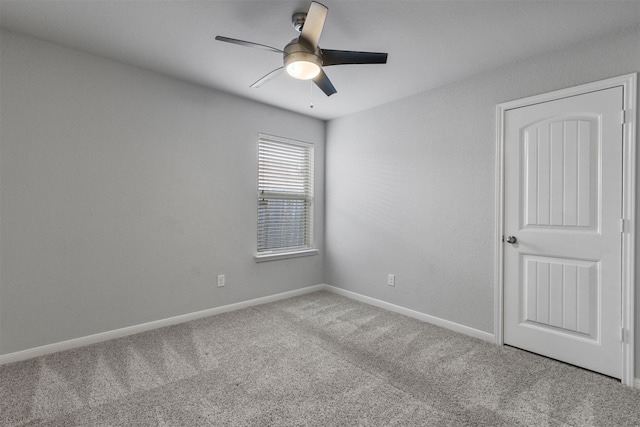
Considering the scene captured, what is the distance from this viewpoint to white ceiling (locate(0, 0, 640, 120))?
1.96m

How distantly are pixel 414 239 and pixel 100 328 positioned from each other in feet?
10.1

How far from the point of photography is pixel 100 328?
106 inches

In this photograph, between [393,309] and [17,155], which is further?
[393,309]

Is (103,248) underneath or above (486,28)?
underneath

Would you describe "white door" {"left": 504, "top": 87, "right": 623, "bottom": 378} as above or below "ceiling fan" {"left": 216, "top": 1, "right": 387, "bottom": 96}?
below

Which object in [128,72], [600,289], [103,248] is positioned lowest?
[600,289]

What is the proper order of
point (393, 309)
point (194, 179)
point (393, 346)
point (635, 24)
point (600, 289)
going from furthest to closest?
point (393, 309)
point (194, 179)
point (393, 346)
point (600, 289)
point (635, 24)

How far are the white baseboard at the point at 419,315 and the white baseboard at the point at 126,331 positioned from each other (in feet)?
2.45

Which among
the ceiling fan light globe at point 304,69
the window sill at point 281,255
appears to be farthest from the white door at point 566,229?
the window sill at point 281,255

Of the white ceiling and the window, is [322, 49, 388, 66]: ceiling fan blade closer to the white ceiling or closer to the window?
the white ceiling

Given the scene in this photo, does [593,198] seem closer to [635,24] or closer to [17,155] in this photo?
[635,24]

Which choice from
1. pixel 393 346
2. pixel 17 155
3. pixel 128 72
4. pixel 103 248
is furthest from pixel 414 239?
pixel 17 155

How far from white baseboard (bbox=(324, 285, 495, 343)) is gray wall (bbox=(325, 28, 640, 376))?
5cm

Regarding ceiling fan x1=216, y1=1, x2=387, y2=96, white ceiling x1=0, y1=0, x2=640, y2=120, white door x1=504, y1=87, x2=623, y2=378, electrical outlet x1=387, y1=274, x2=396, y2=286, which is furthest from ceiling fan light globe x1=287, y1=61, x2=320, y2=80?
electrical outlet x1=387, y1=274, x2=396, y2=286
